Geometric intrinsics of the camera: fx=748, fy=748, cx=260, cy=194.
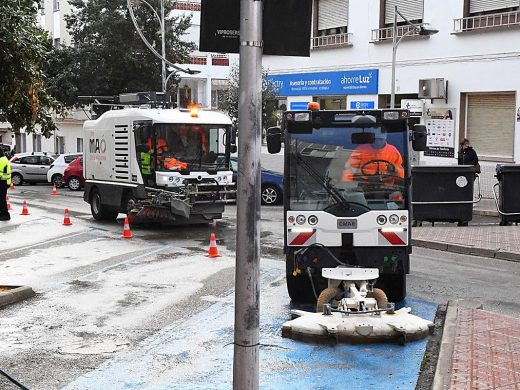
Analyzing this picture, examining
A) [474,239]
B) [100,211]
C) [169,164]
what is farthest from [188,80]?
[474,239]

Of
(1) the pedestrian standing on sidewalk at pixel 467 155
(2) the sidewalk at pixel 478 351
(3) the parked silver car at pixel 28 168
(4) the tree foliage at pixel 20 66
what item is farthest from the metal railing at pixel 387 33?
(4) the tree foliage at pixel 20 66

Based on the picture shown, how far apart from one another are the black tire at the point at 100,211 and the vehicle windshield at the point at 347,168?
430 inches

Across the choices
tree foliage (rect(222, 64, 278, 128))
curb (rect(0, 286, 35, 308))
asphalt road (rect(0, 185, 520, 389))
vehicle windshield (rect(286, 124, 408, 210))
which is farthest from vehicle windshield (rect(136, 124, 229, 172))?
tree foliage (rect(222, 64, 278, 128))

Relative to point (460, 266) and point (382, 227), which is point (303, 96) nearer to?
point (460, 266)

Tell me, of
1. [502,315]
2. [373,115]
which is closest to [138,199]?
[373,115]

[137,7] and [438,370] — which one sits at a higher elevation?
[137,7]

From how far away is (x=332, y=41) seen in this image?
93.7ft

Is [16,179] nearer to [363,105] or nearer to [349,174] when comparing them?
[363,105]

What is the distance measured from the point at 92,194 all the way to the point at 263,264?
8586 millimetres

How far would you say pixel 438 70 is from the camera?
966 inches

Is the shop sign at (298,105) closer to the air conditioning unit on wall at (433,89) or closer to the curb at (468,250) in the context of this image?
the air conditioning unit on wall at (433,89)

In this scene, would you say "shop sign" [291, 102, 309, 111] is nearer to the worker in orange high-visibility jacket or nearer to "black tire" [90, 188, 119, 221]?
"black tire" [90, 188, 119, 221]

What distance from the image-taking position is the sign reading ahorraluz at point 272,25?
438 centimetres

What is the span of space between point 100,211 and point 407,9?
12.9 metres
